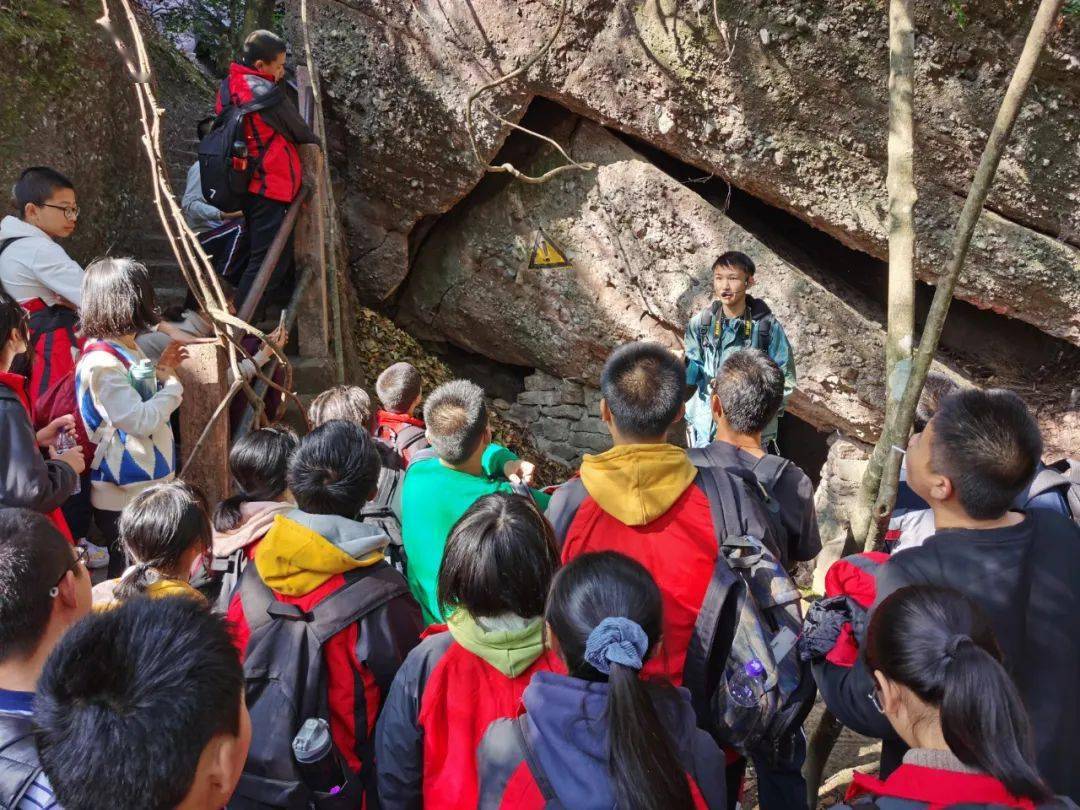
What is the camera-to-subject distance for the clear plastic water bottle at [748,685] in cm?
190

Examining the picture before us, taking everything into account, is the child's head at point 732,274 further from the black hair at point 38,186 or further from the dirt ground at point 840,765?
the black hair at point 38,186

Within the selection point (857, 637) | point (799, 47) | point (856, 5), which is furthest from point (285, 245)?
point (857, 637)

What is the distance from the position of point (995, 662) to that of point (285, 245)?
4.62 meters

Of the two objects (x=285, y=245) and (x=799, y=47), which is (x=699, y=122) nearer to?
(x=799, y=47)

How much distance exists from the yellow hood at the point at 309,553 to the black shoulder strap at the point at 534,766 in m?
0.65

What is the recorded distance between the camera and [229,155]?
176 inches

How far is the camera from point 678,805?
1295 millimetres

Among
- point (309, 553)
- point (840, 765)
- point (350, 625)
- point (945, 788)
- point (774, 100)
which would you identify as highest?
point (774, 100)

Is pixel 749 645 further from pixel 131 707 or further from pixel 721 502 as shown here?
pixel 131 707

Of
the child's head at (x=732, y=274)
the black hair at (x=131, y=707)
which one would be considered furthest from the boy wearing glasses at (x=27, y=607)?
the child's head at (x=732, y=274)

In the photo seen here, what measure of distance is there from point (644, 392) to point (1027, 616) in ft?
3.41

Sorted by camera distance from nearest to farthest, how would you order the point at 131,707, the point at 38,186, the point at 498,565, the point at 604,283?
1. the point at 131,707
2. the point at 498,565
3. the point at 38,186
4. the point at 604,283

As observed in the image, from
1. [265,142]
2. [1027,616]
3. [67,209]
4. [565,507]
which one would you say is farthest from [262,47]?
[1027,616]

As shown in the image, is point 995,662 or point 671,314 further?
point 671,314
